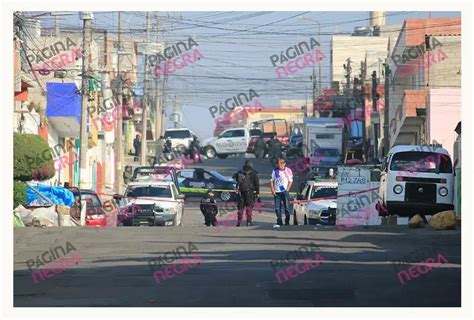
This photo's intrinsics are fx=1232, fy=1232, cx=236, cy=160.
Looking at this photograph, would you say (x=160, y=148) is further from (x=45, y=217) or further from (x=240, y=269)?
(x=240, y=269)

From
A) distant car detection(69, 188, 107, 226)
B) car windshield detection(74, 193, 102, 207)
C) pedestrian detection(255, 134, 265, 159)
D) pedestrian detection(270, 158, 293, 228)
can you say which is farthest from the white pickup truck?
pedestrian detection(270, 158, 293, 228)

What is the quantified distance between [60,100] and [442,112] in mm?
16377

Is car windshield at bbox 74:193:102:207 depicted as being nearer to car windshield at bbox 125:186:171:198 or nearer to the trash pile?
car windshield at bbox 125:186:171:198

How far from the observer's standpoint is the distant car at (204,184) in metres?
58.0

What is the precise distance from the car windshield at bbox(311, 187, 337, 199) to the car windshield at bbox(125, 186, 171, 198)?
4.78 metres

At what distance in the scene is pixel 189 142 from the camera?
8669 cm

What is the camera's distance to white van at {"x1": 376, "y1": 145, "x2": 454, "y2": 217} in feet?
105

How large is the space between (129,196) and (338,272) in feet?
68.5

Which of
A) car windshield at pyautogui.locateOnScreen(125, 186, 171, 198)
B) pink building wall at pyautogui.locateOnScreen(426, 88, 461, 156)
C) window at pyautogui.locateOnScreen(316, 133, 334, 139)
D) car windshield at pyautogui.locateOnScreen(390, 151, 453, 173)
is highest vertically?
pink building wall at pyautogui.locateOnScreen(426, 88, 461, 156)

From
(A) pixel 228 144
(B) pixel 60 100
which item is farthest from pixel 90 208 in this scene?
(A) pixel 228 144

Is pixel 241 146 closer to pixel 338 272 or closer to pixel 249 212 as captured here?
→ pixel 249 212

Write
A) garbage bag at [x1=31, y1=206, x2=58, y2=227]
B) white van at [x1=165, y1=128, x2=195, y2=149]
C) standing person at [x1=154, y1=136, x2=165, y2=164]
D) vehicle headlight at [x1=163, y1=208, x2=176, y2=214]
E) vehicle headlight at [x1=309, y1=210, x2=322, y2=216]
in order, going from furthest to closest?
1. white van at [x1=165, y1=128, x2=195, y2=149]
2. standing person at [x1=154, y1=136, x2=165, y2=164]
3. vehicle headlight at [x1=163, y1=208, x2=176, y2=214]
4. vehicle headlight at [x1=309, y1=210, x2=322, y2=216]
5. garbage bag at [x1=31, y1=206, x2=58, y2=227]

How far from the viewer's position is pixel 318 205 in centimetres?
3566
